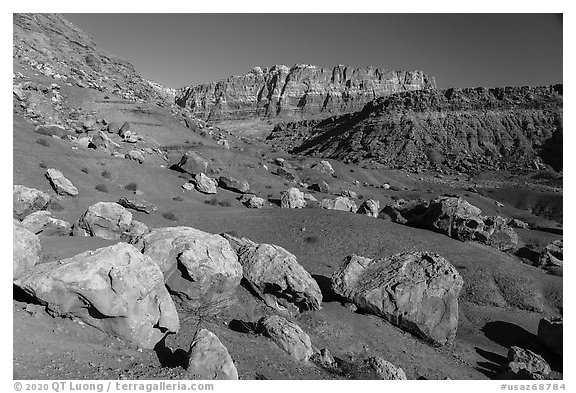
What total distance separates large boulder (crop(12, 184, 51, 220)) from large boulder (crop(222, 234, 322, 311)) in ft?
40.7

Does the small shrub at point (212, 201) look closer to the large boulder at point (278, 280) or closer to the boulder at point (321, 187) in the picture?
the boulder at point (321, 187)

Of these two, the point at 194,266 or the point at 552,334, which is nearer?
the point at 194,266

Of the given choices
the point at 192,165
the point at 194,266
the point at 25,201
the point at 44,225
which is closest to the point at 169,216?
the point at 25,201

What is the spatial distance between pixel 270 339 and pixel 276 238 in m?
13.9

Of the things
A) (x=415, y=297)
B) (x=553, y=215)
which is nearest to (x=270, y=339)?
(x=415, y=297)

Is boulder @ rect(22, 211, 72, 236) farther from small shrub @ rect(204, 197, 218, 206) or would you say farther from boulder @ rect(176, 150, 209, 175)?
boulder @ rect(176, 150, 209, 175)

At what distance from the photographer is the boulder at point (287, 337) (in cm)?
1038

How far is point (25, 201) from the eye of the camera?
18.1 m

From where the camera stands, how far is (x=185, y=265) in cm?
1070

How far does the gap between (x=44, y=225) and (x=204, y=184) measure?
1812 centimetres

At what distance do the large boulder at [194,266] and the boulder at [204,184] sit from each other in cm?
2178

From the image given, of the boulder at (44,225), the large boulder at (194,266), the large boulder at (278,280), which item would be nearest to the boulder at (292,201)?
the large boulder at (278,280)

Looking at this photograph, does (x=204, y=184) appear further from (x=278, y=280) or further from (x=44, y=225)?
(x=278, y=280)
